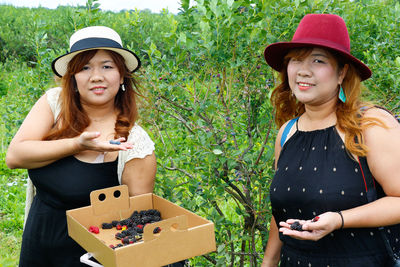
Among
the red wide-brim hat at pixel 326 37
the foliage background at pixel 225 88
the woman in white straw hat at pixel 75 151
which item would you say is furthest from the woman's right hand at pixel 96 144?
the red wide-brim hat at pixel 326 37

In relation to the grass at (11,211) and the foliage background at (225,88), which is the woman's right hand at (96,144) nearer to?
the foliage background at (225,88)

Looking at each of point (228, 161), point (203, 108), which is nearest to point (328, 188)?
point (228, 161)

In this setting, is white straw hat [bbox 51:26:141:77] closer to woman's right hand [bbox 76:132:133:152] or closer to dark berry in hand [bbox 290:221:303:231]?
woman's right hand [bbox 76:132:133:152]

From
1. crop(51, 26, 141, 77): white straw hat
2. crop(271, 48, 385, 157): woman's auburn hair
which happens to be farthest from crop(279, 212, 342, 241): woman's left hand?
crop(51, 26, 141, 77): white straw hat

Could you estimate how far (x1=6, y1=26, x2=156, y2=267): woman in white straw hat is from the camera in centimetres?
238

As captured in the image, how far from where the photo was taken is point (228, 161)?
8.00 feet

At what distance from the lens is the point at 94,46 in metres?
2.37

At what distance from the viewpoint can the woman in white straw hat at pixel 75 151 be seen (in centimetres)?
238

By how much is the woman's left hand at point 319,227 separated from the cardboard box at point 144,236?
1.12ft

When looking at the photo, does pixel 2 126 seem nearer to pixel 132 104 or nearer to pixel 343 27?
pixel 132 104

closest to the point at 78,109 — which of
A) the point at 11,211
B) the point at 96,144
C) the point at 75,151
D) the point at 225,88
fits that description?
the point at 75,151

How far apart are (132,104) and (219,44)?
23.1 inches

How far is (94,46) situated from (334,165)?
1294 millimetres

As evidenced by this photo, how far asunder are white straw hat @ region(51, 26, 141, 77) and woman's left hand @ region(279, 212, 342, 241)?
1259 mm
